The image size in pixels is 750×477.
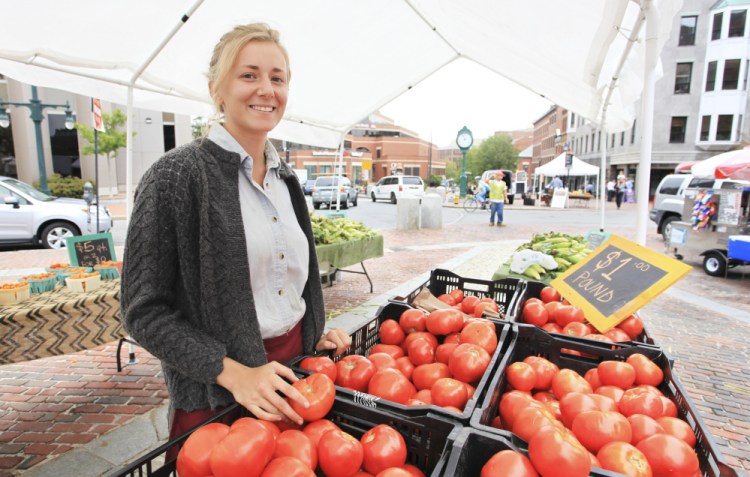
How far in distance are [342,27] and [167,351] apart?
478cm

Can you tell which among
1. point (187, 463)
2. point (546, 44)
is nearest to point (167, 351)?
point (187, 463)

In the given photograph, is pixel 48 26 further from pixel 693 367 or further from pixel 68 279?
pixel 693 367

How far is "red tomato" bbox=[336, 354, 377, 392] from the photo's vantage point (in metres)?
1.62

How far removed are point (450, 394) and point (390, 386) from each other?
A: 0.22 metres

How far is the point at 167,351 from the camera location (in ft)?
4.03

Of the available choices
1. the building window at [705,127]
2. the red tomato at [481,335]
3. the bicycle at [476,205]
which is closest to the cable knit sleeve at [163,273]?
the red tomato at [481,335]

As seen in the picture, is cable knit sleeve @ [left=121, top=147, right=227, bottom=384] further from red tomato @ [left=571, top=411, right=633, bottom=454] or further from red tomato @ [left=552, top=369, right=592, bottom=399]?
red tomato @ [left=552, top=369, right=592, bottom=399]

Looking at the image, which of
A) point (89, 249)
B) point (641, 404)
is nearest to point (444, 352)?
point (641, 404)

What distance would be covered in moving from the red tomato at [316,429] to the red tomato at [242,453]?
6.6 inches

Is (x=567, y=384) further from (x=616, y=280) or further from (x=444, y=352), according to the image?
A: (x=616, y=280)

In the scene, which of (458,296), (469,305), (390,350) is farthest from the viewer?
(458,296)

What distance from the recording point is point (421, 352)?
1989mm

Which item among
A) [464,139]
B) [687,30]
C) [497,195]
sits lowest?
[497,195]

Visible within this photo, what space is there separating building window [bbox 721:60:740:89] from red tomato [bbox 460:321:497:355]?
40.0m
